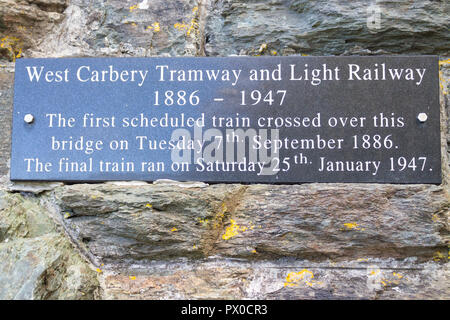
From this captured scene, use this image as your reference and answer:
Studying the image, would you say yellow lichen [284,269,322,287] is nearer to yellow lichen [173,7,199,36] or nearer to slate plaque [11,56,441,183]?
slate plaque [11,56,441,183]

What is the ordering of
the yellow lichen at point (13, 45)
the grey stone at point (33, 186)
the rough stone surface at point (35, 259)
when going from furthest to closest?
the yellow lichen at point (13, 45) < the grey stone at point (33, 186) < the rough stone surface at point (35, 259)

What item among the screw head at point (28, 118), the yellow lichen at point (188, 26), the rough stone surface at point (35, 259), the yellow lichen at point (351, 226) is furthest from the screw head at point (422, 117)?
the screw head at point (28, 118)

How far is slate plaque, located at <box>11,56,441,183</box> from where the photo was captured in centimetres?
150

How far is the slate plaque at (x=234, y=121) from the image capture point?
1.50 meters

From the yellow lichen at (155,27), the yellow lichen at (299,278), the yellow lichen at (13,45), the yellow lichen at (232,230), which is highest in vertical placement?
the yellow lichen at (155,27)

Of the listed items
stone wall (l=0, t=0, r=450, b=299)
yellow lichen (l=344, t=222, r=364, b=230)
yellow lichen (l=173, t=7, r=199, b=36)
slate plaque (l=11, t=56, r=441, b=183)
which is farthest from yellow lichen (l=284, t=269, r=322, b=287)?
yellow lichen (l=173, t=7, r=199, b=36)

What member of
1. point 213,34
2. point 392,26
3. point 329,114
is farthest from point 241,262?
point 392,26

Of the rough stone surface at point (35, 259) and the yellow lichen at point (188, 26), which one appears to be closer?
the rough stone surface at point (35, 259)

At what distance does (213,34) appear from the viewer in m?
1.66

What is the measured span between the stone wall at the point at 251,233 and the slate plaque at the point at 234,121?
6 cm

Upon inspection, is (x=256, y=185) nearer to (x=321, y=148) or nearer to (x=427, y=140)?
(x=321, y=148)

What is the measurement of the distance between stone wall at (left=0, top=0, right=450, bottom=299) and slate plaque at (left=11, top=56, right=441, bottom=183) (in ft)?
0.21

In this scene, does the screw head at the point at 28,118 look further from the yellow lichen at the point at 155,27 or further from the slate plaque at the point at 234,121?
the yellow lichen at the point at 155,27
